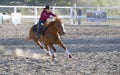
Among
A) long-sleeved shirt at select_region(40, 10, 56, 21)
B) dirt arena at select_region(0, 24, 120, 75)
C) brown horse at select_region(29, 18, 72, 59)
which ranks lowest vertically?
dirt arena at select_region(0, 24, 120, 75)

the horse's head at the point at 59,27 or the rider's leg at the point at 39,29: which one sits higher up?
the horse's head at the point at 59,27

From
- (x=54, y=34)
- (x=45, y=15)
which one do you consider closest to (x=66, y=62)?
(x=54, y=34)

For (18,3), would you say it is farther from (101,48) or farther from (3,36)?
(101,48)

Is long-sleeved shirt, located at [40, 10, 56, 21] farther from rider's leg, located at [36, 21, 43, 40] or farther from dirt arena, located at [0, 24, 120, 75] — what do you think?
dirt arena, located at [0, 24, 120, 75]

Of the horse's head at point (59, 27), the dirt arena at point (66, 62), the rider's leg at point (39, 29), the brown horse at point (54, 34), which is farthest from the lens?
the rider's leg at point (39, 29)

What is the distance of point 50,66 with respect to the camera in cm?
1325

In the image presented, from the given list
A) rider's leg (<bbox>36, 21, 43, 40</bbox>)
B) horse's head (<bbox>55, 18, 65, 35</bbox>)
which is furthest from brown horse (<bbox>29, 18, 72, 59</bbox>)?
rider's leg (<bbox>36, 21, 43, 40</bbox>)

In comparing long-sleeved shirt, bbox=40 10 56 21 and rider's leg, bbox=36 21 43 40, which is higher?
long-sleeved shirt, bbox=40 10 56 21

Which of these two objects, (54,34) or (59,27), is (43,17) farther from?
(59,27)

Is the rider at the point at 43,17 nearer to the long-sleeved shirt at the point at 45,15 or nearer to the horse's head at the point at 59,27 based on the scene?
Result: the long-sleeved shirt at the point at 45,15

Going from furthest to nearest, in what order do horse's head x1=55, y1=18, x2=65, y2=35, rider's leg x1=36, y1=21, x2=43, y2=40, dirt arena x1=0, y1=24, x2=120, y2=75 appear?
rider's leg x1=36, y1=21, x2=43, y2=40 < horse's head x1=55, y1=18, x2=65, y2=35 < dirt arena x1=0, y1=24, x2=120, y2=75

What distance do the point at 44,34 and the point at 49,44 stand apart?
1.66ft

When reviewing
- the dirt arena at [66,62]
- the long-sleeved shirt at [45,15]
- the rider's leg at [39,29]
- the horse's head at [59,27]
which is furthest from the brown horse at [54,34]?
the dirt arena at [66,62]

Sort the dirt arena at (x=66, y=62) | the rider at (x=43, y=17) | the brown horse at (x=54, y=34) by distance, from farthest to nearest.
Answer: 1. the rider at (x=43, y=17)
2. the brown horse at (x=54, y=34)
3. the dirt arena at (x=66, y=62)
